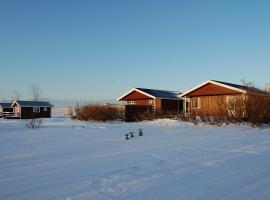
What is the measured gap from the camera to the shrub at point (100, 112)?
1227 inches

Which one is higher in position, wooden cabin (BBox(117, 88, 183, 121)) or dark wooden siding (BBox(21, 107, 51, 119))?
wooden cabin (BBox(117, 88, 183, 121))

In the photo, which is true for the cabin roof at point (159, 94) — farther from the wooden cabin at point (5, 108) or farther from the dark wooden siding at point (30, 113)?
the wooden cabin at point (5, 108)

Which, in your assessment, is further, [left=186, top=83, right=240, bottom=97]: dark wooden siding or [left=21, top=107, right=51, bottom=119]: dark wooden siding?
[left=21, top=107, right=51, bottom=119]: dark wooden siding

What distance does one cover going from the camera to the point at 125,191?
5.75 m

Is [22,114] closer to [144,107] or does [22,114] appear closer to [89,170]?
[144,107]

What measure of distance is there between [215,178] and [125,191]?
6.56 ft

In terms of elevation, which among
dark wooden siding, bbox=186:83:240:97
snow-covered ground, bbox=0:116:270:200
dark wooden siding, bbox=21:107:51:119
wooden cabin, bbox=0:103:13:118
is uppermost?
dark wooden siding, bbox=186:83:240:97

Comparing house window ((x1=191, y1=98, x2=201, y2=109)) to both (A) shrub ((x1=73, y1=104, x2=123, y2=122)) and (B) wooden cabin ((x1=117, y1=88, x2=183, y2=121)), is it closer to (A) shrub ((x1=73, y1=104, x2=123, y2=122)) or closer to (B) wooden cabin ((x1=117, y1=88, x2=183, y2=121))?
(B) wooden cabin ((x1=117, y1=88, x2=183, y2=121))

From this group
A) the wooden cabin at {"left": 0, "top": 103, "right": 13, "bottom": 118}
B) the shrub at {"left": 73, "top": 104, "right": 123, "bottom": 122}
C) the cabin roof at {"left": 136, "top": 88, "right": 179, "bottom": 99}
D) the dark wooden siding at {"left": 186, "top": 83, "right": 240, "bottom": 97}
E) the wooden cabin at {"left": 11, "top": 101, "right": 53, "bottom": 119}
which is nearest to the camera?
the dark wooden siding at {"left": 186, "top": 83, "right": 240, "bottom": 97}

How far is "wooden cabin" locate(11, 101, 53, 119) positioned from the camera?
52688mm

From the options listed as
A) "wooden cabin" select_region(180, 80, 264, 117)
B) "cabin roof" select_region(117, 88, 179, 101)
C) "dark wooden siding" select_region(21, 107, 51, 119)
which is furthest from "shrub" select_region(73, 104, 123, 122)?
"dark wooden siding" select_region(21, 107, 51, 119)

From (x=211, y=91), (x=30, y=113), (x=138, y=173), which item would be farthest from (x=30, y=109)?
(x=138, y=173)

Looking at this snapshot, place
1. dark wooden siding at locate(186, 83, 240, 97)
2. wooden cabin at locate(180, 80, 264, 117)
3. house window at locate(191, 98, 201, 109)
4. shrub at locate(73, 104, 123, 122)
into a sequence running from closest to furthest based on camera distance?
wooden cabin at locate(180, 80, 264, 117), dark wooden siding at locate(186, 83, 240, 97), shrub at locate(73, 104, 123, 122), house window at locate(191, 98, 201, 109)

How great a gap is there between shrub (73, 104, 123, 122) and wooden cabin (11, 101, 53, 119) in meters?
21.9
